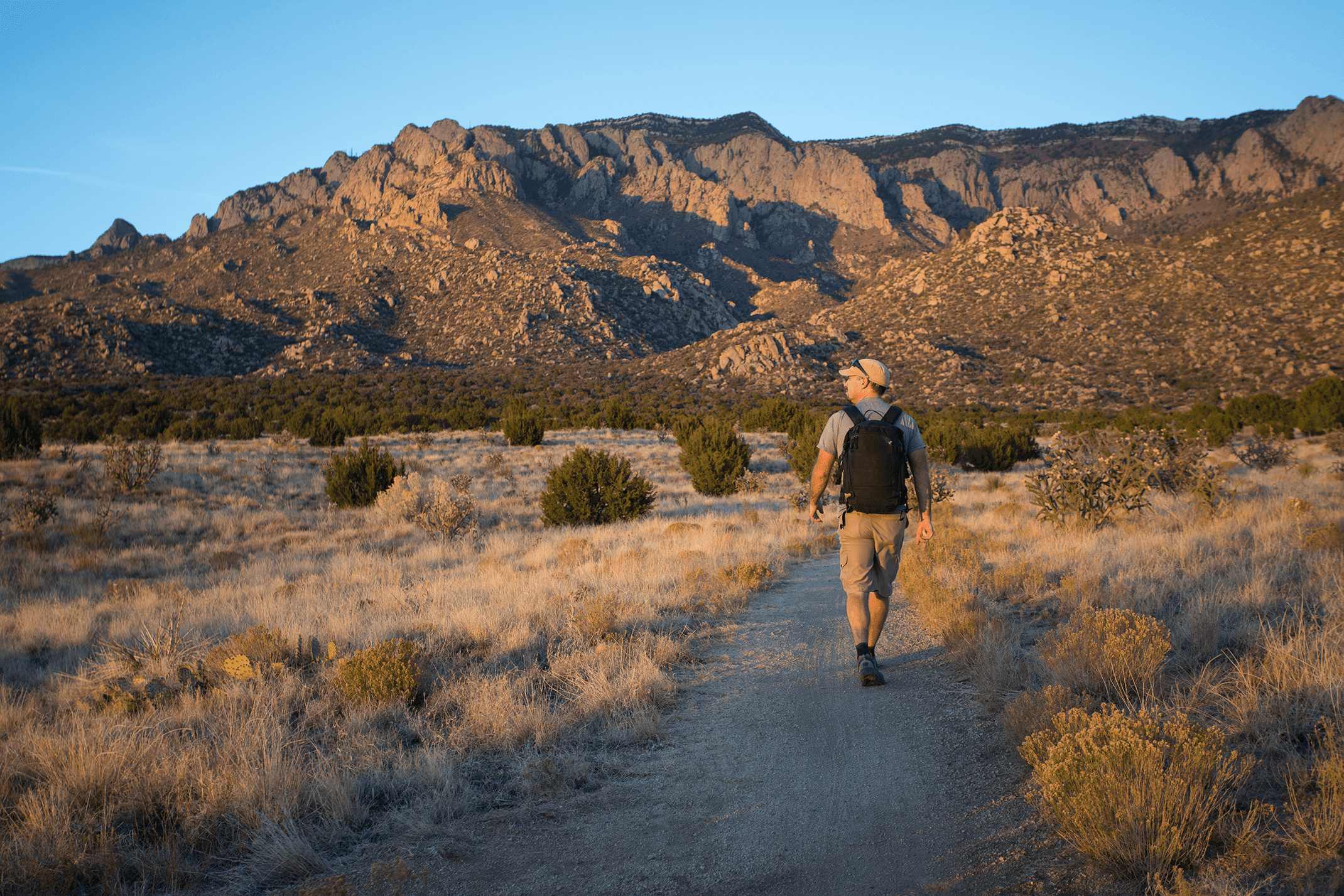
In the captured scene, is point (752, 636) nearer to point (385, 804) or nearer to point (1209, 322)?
point (385, 804)

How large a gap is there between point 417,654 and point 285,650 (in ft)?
4.34

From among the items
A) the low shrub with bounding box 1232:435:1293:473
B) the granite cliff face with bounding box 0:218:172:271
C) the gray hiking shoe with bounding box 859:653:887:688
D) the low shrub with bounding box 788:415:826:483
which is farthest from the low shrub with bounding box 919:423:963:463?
the granite cliff face with bounding box 0:218:172:271

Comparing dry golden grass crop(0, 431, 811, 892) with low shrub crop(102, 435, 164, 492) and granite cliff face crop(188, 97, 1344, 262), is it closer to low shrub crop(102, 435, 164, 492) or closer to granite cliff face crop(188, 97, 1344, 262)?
low shrub crop(102, 435, 164, 492)

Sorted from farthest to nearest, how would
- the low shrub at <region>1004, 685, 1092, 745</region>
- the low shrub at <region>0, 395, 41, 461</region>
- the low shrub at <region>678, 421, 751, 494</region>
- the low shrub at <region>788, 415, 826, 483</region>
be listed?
the low shrub at <region>788, 415, 826, 483</region>
the low shrub at <region>678, 421, 751, 494</region>
the low shrub at <region>0, 395, 41, 461</region>
the low shrub at <region>1004, 685, 1092, 745</region>

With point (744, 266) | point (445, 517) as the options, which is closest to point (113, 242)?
point (744, 266)

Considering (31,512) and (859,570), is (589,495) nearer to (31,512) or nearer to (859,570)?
(31,512)

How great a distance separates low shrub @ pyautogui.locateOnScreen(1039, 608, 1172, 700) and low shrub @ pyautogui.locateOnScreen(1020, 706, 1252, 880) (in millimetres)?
1135

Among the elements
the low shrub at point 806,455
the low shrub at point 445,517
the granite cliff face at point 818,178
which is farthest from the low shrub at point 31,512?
the granite cliff face at point 818,178

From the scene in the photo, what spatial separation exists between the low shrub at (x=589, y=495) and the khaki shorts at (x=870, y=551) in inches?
429

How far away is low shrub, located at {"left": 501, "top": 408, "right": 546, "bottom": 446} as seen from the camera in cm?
3067

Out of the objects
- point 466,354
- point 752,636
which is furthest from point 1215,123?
point 752,636

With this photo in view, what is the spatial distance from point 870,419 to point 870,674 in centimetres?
202

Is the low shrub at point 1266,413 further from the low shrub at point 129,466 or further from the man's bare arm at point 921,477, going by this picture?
the low shrub at point 129,466

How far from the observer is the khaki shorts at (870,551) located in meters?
5.40
